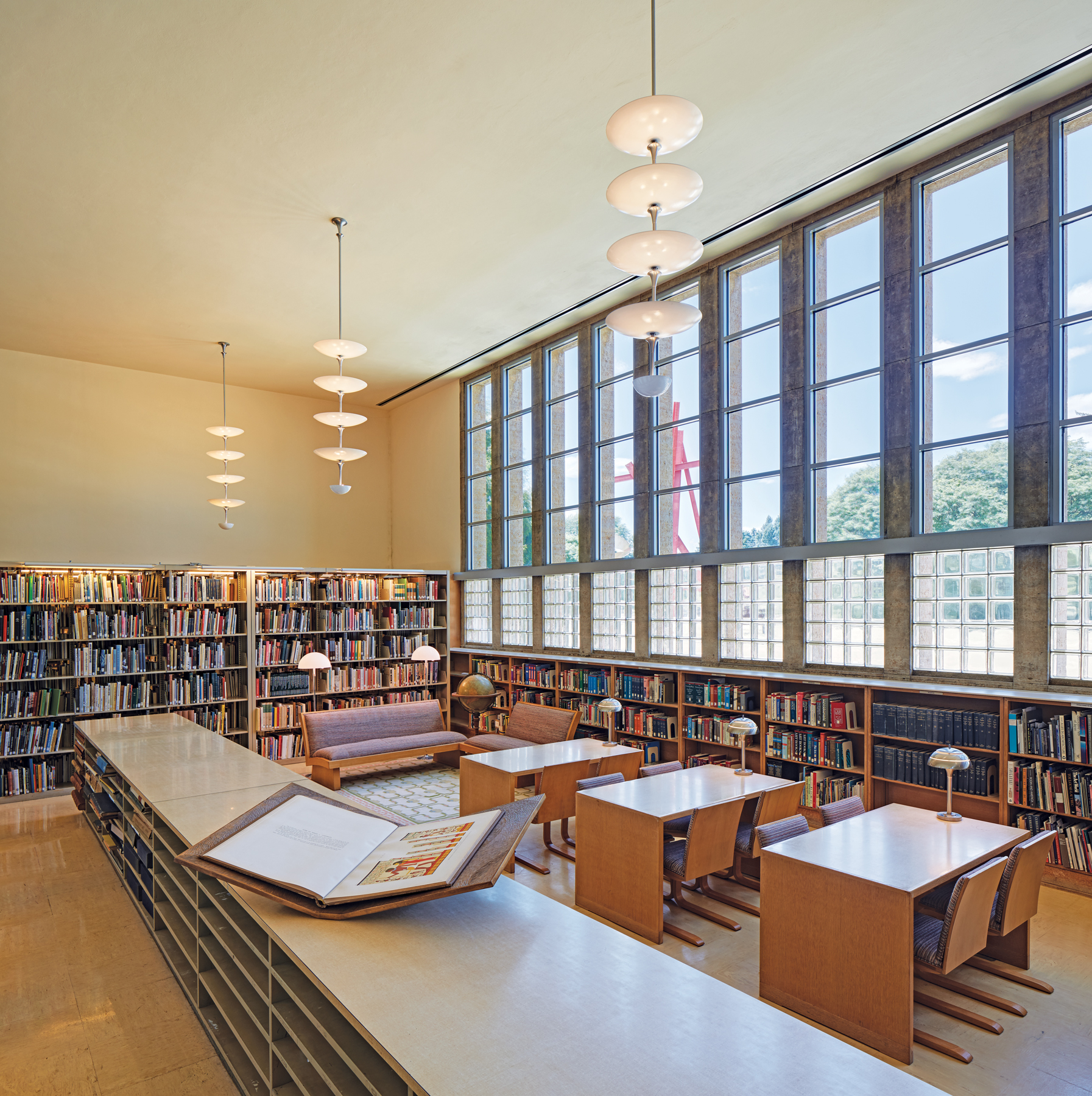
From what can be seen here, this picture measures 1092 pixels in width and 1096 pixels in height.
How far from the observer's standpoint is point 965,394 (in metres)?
5.91

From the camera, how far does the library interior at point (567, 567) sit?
2.23m

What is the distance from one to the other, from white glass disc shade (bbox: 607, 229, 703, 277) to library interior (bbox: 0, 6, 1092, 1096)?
1.8 inches

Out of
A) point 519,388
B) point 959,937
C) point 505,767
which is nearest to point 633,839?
point 505,767

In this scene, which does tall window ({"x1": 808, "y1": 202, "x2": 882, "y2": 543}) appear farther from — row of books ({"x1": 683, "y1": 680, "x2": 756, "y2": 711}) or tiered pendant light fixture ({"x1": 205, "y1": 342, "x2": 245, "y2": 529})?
tiered pendant light fixture ({"x1": 205, "y1": 342, "x2": 245, "y2": 529})

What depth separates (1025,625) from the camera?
5410 mm

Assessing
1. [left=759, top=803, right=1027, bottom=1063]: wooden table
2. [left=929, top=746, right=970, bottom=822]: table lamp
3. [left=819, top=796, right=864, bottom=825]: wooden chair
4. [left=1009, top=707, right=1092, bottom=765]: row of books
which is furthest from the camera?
[left=1009, top=707, right=1092, bottom=765]: row of books

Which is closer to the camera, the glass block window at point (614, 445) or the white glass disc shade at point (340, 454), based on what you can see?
the white glass disc shade at point (340, 454)

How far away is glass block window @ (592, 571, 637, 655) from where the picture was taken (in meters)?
8.72

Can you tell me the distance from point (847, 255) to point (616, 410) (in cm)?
308

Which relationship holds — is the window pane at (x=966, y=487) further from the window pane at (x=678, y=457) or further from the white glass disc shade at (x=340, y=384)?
the white glass disc shade at (x=340, y=384)

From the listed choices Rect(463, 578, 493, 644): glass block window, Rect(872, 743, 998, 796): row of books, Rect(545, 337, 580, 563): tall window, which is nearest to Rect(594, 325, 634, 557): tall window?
Rect(545, 337, 580, 563): tall window

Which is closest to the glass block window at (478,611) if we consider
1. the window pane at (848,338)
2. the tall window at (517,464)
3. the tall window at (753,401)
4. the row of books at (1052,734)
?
the tall window at (517,464)

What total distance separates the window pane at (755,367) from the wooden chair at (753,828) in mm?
3960

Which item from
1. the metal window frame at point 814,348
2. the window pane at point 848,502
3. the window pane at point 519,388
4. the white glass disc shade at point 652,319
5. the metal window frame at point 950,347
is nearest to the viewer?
the white glass disc shade at point 652,319
